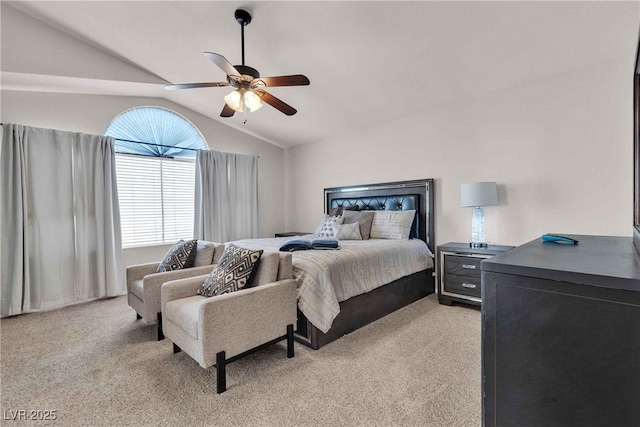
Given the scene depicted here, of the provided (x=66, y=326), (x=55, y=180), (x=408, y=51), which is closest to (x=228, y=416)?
(x=66, y=326)

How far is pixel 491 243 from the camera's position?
3.50 m

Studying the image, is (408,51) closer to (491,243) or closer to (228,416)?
(491,243)

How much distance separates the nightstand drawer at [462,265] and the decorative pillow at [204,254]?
270 centimetres

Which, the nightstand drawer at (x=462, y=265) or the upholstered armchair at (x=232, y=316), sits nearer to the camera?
the upholstered armchair at (x=232, y=316)

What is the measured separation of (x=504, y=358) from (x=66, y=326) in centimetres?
394

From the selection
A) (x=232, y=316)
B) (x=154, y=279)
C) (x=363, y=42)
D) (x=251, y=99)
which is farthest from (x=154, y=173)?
(x=363, y=42)

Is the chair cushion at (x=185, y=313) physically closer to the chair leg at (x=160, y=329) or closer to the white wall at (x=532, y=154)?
the chair leg at (x=160, y=329)

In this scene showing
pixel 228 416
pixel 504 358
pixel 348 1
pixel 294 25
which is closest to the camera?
pixel 504 358

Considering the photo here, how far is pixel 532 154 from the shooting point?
3172mm

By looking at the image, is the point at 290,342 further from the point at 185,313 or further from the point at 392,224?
the point at 392,224

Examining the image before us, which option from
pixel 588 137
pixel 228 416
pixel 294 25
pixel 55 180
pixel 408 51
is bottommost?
pixel 228 416

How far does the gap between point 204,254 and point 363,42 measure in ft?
8.78

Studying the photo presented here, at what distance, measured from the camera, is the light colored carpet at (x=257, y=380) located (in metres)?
1.67

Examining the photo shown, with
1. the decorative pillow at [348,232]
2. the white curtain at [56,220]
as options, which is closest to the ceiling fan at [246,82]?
the decorative pillow at [348,232]
